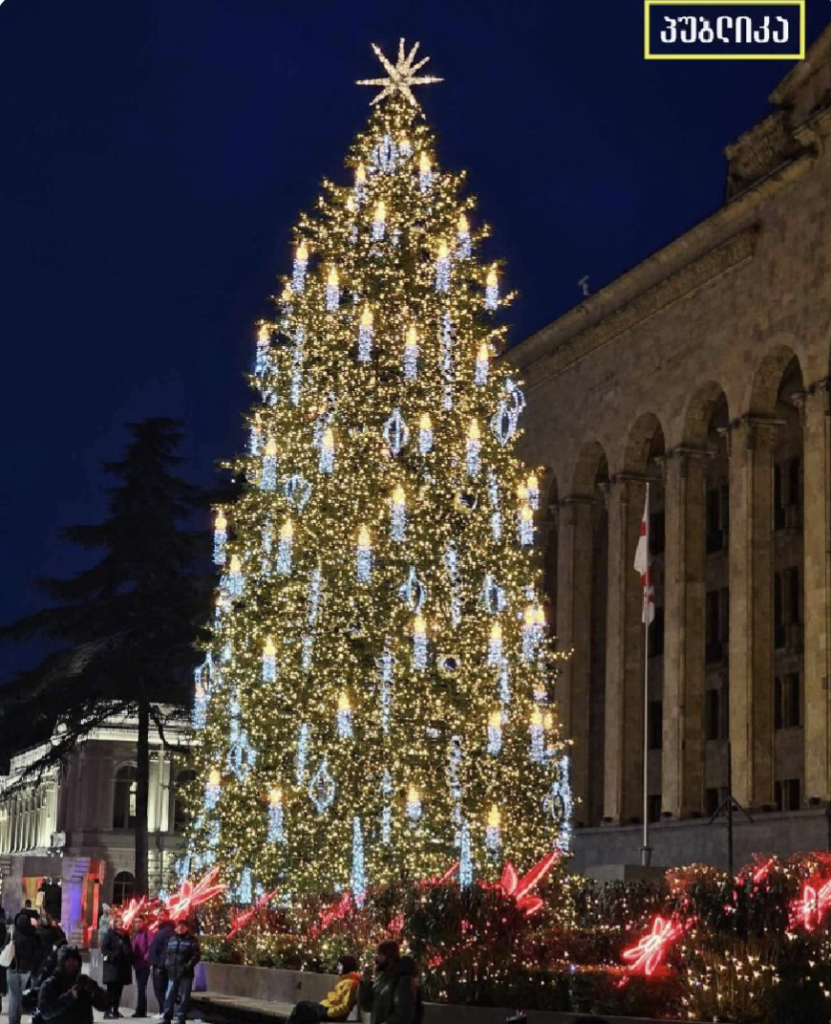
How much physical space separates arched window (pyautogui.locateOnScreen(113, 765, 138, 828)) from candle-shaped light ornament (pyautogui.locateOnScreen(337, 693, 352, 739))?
52.8 m

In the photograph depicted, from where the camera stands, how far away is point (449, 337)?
27.0 m

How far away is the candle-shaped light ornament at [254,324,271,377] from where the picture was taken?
90.3ft

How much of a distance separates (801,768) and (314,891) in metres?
15.5

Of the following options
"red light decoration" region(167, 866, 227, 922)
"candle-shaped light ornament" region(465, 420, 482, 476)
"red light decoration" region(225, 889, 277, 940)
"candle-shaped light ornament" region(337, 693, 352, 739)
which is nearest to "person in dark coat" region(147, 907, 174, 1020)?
"red light decoration" region(167, 866, 227, 922)

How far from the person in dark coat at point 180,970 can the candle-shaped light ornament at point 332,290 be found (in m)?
9.71

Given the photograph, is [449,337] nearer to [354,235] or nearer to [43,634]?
[354,235]

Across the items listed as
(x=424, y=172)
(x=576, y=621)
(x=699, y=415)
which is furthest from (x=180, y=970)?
(x=576, y=621)

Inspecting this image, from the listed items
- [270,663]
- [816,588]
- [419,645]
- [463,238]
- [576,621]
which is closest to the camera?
[419,645]

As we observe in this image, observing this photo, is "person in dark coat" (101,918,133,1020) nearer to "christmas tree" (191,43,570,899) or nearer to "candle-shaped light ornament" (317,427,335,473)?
"christmas tree" (191,43,570,899)

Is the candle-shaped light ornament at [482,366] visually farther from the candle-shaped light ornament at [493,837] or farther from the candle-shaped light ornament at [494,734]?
the candle-shaped light ornament at [493,837]

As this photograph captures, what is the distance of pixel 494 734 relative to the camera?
83.1 feet

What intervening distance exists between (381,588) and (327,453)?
2.13 meters

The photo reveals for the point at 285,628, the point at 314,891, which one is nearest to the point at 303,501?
the point at 285,628

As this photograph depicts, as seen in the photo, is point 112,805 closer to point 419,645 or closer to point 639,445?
point 639,445
